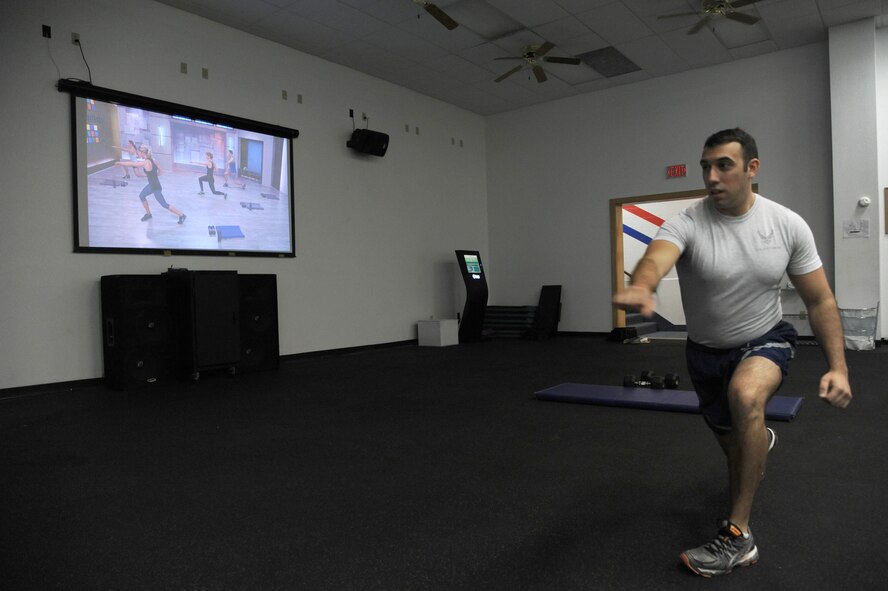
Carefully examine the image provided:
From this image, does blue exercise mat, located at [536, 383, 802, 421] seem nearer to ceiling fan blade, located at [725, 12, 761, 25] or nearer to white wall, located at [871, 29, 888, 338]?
ceiling fan blade, located at [725, 12, 761, 25]

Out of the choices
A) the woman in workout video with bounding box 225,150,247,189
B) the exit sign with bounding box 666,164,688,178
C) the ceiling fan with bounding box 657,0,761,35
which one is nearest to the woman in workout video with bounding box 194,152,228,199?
the woman in workout video with bounding box 225,150,247,189

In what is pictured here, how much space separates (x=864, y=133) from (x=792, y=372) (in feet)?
10.2

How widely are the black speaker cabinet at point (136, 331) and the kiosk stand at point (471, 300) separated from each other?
389 cm

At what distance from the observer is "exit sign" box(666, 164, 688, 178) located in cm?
751

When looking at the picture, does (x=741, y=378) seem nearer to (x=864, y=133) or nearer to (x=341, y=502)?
(x=341, y=502)

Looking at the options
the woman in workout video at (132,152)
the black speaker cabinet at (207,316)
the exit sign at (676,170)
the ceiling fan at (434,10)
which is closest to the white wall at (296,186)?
the woman in workout video at (132,152)

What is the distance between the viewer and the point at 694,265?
1.80 meters

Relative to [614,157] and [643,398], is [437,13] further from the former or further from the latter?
[614,157]

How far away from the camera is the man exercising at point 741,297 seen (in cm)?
162

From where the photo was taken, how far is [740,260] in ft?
5.70

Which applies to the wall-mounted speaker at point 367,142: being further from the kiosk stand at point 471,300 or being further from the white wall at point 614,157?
the white wall at point 614,157

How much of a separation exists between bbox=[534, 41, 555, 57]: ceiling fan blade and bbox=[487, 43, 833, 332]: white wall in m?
1.86

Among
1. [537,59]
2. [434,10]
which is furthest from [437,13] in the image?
[537,59]

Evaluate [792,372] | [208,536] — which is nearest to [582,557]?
[208,536]
